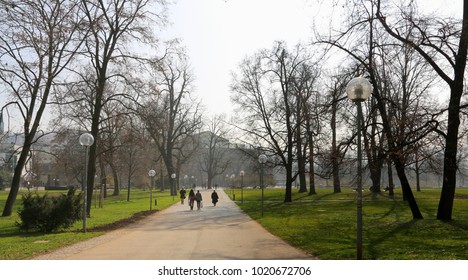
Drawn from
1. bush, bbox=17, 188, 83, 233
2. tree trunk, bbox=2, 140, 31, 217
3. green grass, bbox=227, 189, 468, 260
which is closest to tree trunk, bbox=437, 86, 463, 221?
green grass, bbox=227, 189, 468, 260

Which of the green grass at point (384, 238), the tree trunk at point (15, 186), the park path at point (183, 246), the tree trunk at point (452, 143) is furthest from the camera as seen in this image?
the tree trunk at point (15, 186)

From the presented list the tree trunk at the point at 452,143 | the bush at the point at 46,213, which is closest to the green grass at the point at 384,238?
the tree trunk at the point at 452,143

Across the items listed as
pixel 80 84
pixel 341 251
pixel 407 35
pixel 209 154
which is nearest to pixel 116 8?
pixel 80 84

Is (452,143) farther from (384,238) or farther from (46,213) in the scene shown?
(46,213)

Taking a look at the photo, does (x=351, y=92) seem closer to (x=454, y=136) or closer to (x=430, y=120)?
(x=430, y=120)

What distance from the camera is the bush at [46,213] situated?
15609mm

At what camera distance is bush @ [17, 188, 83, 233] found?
51.2 feet

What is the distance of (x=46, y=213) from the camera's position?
51.4 ft

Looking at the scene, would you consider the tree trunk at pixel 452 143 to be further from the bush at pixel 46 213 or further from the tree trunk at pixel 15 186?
the tree trunk at pixel 15 186

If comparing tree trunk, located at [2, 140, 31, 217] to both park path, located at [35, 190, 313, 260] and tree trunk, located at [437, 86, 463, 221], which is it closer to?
park path, located at [35, 190, 313, 260]

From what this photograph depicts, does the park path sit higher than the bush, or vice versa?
the bush

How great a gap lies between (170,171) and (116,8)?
34.5 m

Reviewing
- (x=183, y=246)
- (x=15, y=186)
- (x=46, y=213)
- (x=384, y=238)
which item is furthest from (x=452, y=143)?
(x=15, y=186)

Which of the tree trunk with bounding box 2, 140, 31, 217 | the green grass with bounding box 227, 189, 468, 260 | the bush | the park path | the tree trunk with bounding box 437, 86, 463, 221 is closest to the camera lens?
the park path
